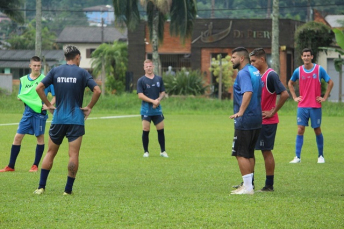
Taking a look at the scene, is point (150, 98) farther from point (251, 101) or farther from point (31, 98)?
point (251, 101)

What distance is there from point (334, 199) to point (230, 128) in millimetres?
15630

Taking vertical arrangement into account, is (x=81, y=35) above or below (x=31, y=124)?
above

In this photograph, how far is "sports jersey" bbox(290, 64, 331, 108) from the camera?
14453mm

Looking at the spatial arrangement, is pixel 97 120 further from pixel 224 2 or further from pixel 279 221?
pixel 224 2

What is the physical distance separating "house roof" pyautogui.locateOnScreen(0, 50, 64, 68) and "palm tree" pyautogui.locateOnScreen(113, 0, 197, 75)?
165 ft

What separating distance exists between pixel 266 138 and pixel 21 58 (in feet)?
294

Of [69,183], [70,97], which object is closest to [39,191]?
[69,183]

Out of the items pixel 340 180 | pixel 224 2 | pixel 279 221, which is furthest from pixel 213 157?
pixel 224 2

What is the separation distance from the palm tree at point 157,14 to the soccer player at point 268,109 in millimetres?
32656

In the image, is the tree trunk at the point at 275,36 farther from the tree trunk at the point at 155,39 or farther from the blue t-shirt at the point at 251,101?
the blue t-shirt at the point at 251,101

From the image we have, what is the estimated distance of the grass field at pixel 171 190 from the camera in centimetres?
745

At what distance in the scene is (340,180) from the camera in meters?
11.7

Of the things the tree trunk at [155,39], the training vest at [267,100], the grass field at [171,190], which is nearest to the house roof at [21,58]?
the tree trunk at [155,39]

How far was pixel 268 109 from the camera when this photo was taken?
1051 centimetres
